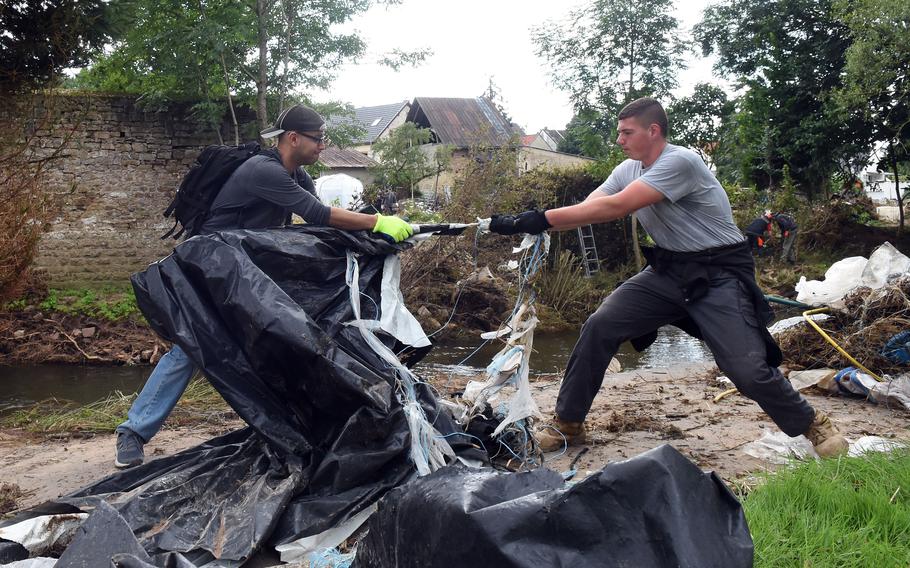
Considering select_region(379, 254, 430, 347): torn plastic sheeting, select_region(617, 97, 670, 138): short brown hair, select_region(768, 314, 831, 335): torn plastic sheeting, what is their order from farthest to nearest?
select_region(768, 314, 831, 335): torn plastic sheeting < select_region(617, 97, 670, 138): short brown hair < select_region(379, 254, 430, 347): torn plastic sheeting

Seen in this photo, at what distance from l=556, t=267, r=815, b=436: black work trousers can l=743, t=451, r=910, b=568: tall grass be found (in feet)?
1.66

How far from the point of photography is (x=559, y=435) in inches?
172

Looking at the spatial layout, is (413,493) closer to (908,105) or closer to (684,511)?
(684,511)

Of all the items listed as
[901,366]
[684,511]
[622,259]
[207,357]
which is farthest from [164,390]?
[622,259]

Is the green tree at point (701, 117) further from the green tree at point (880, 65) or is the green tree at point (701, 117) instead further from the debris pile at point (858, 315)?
the debris pile at point (858, 315)

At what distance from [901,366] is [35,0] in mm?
7947

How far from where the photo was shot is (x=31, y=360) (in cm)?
955

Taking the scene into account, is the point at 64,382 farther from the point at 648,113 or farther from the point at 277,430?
the point at 648,113

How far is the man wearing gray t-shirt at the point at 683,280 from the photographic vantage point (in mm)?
3701

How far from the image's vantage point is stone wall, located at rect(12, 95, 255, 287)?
38.4ft

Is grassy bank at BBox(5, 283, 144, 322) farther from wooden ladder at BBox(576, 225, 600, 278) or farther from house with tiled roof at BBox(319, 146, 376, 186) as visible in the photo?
house with tiled roof at BBox(319, 146, 376, 186)

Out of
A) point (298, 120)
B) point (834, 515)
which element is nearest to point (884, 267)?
point (834, 515)

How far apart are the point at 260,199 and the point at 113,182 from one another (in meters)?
9.09

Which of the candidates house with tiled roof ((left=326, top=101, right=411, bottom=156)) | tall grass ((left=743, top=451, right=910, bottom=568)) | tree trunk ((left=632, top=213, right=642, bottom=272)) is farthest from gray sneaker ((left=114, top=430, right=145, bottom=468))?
house with tiled roof ((left=326, top=101, right=411, bottom=156))
